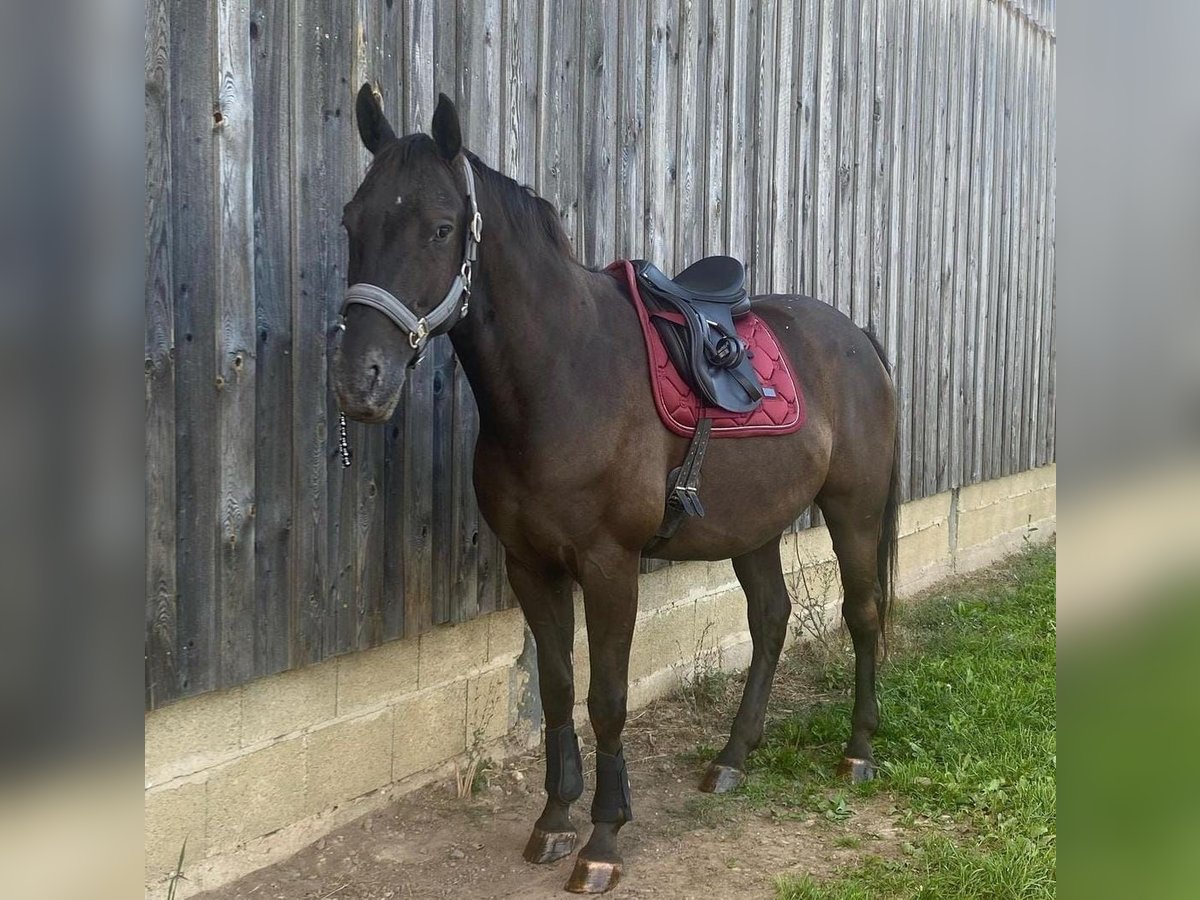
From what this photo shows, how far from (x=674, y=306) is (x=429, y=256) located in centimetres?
112

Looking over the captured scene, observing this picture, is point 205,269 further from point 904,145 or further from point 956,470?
point 956,470

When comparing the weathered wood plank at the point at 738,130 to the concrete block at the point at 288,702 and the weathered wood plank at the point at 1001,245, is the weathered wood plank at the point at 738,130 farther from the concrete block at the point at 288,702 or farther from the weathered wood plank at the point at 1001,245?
the weathered wood plank at the point at 1001,245

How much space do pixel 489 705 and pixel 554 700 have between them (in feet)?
2.24

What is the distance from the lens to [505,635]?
4.30m

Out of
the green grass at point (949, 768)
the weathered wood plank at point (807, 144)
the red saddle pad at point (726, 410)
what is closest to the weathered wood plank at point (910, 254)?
the weathered wood plank at point (807, 144)

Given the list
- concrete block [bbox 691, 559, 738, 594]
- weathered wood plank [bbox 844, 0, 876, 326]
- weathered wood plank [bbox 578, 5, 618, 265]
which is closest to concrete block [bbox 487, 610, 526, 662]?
concrete block [bbox 691, 559, 738, 594]

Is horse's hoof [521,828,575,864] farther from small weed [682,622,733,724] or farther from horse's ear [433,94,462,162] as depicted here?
horse's ear [433,94,462,162]

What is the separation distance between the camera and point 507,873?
341 cm

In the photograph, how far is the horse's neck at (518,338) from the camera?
3172mm

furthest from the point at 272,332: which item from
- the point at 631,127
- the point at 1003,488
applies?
the point at 1003,488
